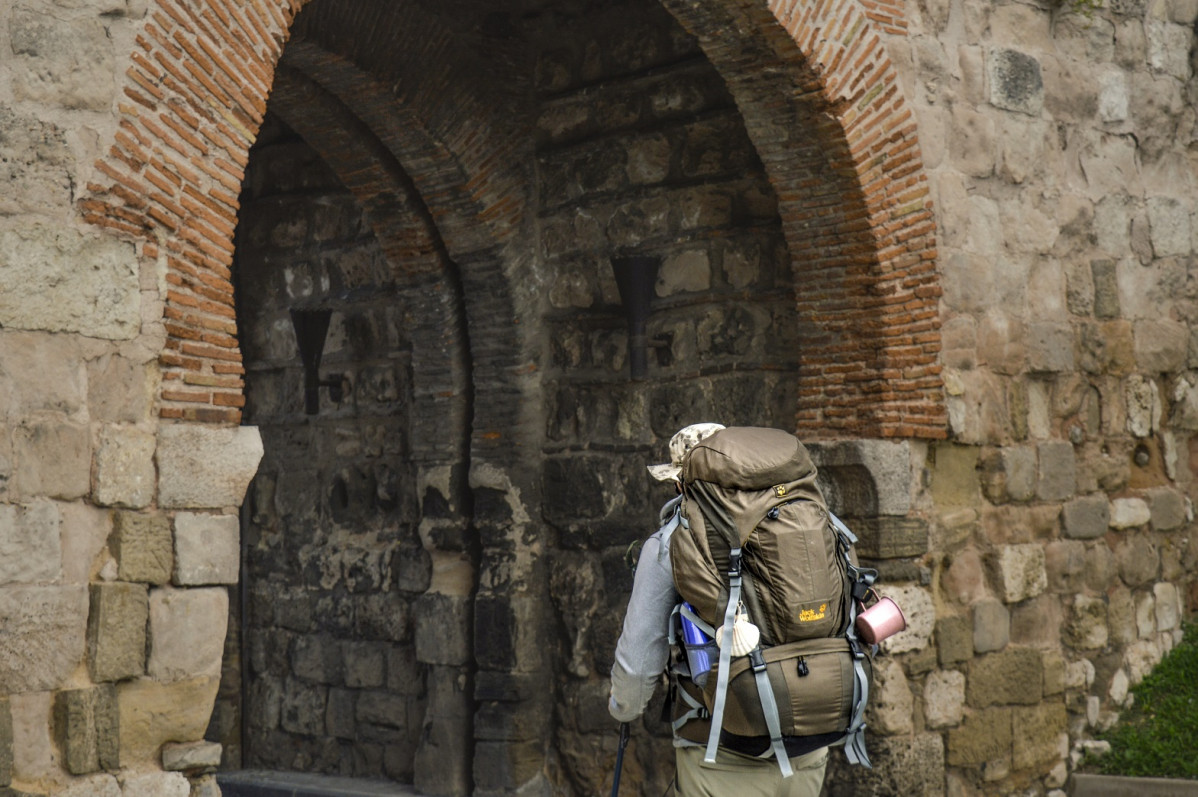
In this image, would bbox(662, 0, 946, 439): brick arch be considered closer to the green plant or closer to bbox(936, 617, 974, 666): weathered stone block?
bbox(936, 617, 974, 666): weathered stone block

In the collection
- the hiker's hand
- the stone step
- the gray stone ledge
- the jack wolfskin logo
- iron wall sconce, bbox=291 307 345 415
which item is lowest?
the stone step

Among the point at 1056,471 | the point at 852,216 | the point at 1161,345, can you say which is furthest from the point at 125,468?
the point at 1161,345

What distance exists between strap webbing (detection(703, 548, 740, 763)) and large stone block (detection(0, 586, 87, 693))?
152 cm

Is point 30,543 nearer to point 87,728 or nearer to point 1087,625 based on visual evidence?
point 87,728

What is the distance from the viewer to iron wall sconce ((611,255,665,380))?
Result: 5.97 m

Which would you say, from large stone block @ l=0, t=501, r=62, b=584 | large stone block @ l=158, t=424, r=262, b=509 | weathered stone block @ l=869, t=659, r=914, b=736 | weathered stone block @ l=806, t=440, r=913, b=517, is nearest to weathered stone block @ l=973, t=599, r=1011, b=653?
weathered stone block @ l=869, t=659, r=914, b=736

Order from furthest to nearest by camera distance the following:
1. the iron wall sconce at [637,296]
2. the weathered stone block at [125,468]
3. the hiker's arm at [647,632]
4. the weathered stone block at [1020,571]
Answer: the iron wall sconce at [637,296], the weathered stone block at [1020,571], the hiker's arm at [647,632], the weathered stone block at [125,468]

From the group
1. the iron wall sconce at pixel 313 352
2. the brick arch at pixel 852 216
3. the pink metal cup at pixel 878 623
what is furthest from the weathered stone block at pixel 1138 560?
the iron wall sconce at pixel 313 352

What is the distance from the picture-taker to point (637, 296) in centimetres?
600

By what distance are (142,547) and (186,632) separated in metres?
0.25

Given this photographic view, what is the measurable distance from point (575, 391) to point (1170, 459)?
9.09 feet

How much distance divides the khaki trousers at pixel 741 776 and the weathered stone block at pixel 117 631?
1398mm

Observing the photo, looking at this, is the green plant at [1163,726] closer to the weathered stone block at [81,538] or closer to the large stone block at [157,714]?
the large stone block at [157,714]

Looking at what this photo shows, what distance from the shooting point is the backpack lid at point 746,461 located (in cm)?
338
